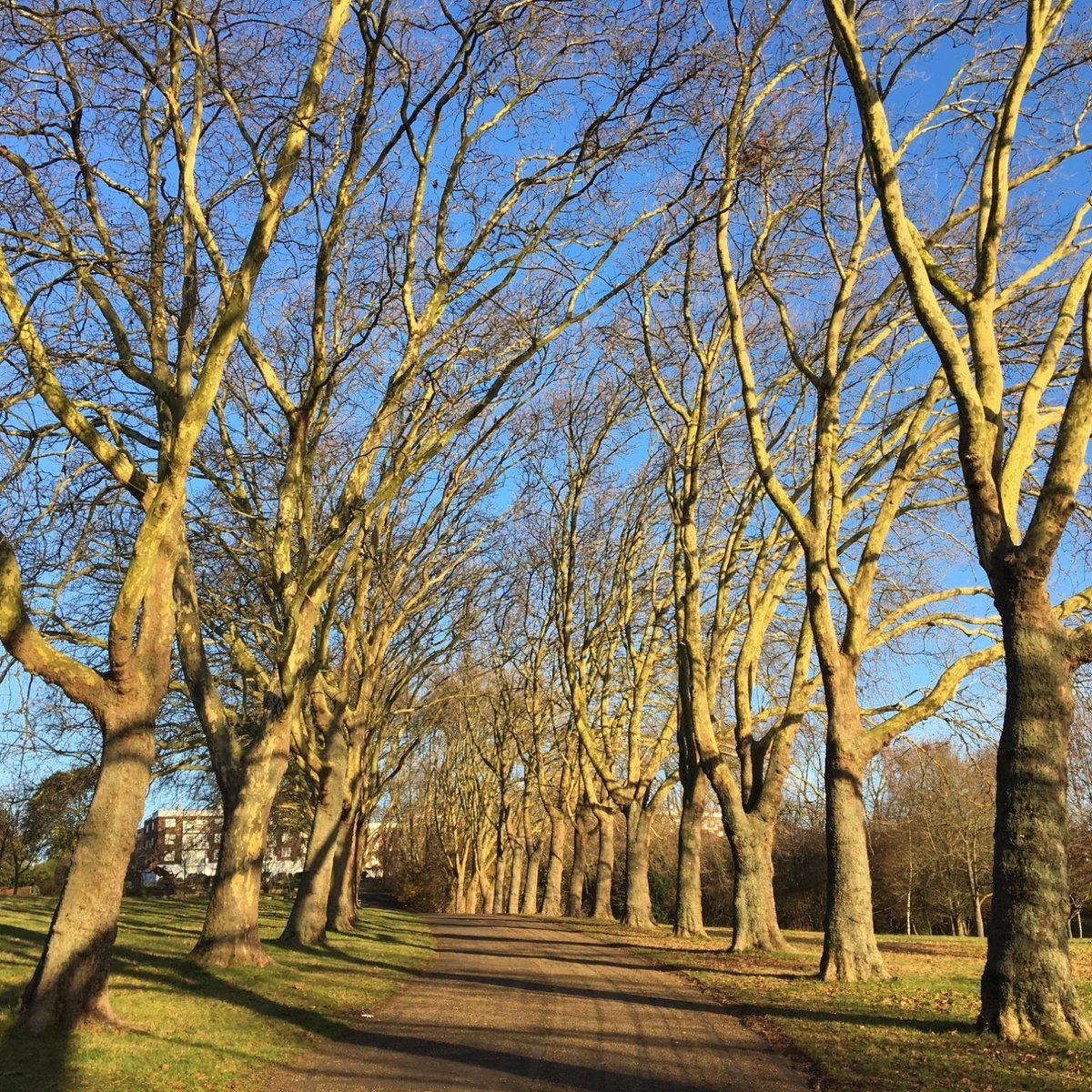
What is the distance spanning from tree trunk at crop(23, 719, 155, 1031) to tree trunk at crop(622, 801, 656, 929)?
69.1 feet

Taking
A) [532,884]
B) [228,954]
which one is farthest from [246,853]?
[532,884]

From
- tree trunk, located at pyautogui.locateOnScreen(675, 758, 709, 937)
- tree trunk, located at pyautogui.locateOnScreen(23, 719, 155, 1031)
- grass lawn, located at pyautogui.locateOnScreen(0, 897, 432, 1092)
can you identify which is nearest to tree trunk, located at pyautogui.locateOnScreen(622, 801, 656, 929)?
tree trunk, located at pyautogui.locateOnScreen(675, 758, 709, 937)

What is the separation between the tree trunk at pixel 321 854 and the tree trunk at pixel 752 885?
6.92 m

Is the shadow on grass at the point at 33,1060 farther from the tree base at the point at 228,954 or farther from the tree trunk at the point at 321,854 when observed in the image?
the tree trunk at the point at 321,854

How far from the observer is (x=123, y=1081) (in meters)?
6.23

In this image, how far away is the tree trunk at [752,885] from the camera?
Result: 16594mm

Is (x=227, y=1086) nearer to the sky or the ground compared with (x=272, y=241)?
nearer to the ground

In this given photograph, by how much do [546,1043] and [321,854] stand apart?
30.6ft

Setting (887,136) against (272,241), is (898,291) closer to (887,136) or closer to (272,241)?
(887,136)

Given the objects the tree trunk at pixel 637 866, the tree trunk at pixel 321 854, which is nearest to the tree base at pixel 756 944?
the tree trunk at pixel 321 854

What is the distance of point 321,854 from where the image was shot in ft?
55.2

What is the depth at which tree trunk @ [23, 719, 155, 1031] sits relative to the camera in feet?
24.1

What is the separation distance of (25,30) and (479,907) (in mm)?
47906

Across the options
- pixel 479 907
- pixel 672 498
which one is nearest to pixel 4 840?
pixel 479 907
